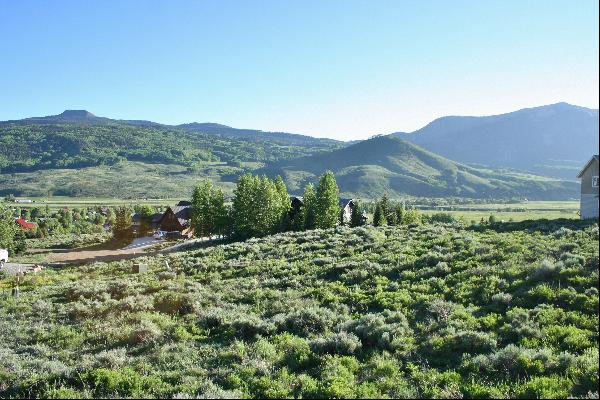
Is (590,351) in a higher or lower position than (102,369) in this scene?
higher

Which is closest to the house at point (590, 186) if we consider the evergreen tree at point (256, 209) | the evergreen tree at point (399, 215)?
the evergreen tree at point (256, 209)

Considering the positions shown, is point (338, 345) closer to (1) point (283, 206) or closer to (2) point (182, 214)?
(1) point (283, 206)

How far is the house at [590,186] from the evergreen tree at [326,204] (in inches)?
1386

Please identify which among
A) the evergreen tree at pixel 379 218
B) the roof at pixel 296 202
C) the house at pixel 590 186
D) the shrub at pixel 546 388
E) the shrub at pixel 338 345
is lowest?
the evergreen tree at pixel 379 218

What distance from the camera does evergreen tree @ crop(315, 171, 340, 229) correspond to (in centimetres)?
5847

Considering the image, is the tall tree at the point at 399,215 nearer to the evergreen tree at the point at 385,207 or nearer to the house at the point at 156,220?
the evergreen tree at the point at 385,207

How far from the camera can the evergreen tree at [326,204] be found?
58.5 meters

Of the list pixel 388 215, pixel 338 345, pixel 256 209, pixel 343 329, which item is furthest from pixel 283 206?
pixel 338 345

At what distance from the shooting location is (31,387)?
10625 millimetres

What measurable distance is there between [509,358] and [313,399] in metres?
4.78

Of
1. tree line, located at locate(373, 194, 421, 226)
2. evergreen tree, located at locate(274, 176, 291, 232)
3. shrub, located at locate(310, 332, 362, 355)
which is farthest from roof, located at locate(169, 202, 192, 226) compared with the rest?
shrub, located at locate(310, 332, 362, 355)

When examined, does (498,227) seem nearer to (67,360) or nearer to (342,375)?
(342,375)

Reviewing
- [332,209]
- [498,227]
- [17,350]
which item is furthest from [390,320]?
[332,209]

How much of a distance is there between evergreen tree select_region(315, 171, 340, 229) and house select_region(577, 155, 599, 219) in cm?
3521
